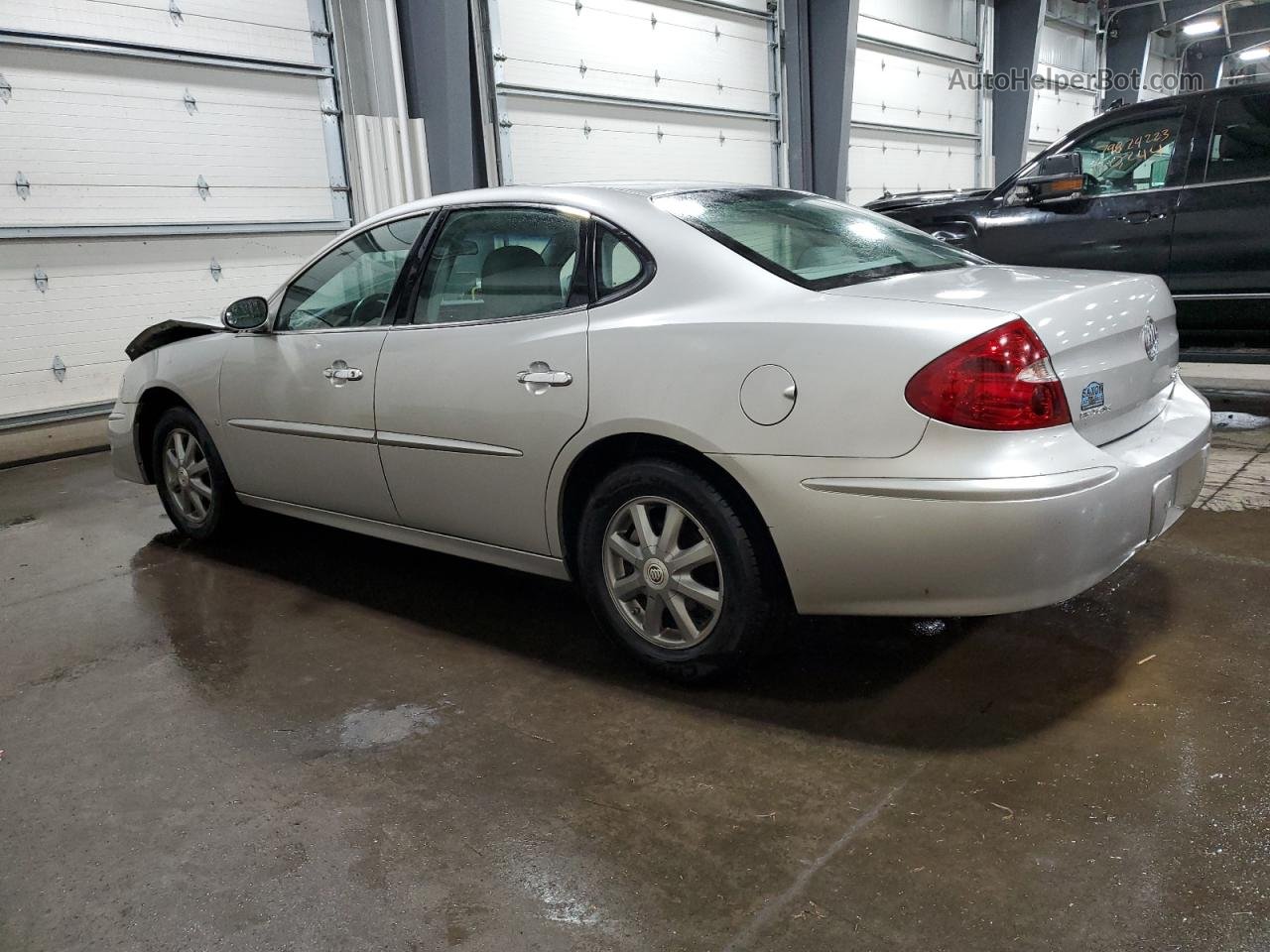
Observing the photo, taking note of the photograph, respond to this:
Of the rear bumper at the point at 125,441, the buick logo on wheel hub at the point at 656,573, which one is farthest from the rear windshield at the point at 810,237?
the rear bumper at the point at 125,441

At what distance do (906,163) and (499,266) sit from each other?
41.1ft

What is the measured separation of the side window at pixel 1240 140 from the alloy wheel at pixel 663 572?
4212 mm

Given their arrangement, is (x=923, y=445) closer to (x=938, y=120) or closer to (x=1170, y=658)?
(x=1170, y=658)

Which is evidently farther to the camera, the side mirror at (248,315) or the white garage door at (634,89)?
the white garage door at (634,89)

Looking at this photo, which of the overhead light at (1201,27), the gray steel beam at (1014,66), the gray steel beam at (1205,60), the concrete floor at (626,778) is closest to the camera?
the concrete floor at (626,778)

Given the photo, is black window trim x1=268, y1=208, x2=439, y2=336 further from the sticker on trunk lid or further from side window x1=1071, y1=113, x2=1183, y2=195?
side window x1=1071, y1=113, x2=1183, y2=195

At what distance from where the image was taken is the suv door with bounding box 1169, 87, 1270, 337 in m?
5.06

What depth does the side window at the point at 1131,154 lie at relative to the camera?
17.7 feet

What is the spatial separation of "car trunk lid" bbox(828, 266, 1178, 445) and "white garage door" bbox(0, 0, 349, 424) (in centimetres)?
630

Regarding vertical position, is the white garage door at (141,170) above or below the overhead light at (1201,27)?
below

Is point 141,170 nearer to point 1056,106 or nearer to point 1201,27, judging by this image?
point 1056,106

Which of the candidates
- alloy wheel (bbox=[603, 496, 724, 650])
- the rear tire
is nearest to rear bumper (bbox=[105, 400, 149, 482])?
the rear tire

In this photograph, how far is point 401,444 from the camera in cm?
311

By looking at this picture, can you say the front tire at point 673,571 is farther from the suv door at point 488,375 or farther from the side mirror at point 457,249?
the side mirror at point 457,249
